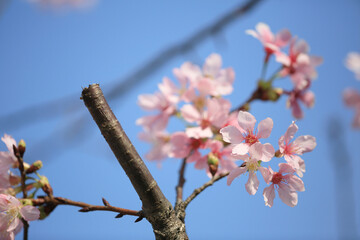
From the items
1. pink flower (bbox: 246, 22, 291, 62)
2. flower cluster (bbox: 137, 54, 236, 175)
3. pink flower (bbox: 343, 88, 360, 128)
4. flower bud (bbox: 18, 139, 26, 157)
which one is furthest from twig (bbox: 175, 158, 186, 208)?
pink flower (bbox: 343, 88, 360, 128)

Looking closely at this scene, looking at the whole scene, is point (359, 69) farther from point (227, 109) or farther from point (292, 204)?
point (292, 204)

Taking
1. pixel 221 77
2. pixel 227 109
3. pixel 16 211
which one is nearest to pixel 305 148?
pixel 227 109

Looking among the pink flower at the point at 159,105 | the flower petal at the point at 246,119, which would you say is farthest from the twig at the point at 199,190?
the pink flower at the point at 159,105

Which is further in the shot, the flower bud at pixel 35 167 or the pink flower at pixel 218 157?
the pink flower at pixel 218 157

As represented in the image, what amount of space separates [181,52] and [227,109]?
0.51 metres

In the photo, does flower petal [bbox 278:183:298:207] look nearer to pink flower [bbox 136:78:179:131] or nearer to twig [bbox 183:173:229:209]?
twig [bbox 183:173:229:209]

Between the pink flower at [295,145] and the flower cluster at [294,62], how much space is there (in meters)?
0.52

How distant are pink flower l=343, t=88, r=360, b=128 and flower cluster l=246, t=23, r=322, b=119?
0.30m

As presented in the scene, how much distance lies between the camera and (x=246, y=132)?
74 cm

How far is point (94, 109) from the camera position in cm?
64

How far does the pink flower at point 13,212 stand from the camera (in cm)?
75

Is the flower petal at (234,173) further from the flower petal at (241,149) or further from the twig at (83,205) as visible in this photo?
the twig at (83,205)

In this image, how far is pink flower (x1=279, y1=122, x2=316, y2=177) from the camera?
730mm

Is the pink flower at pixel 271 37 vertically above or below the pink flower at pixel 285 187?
above
